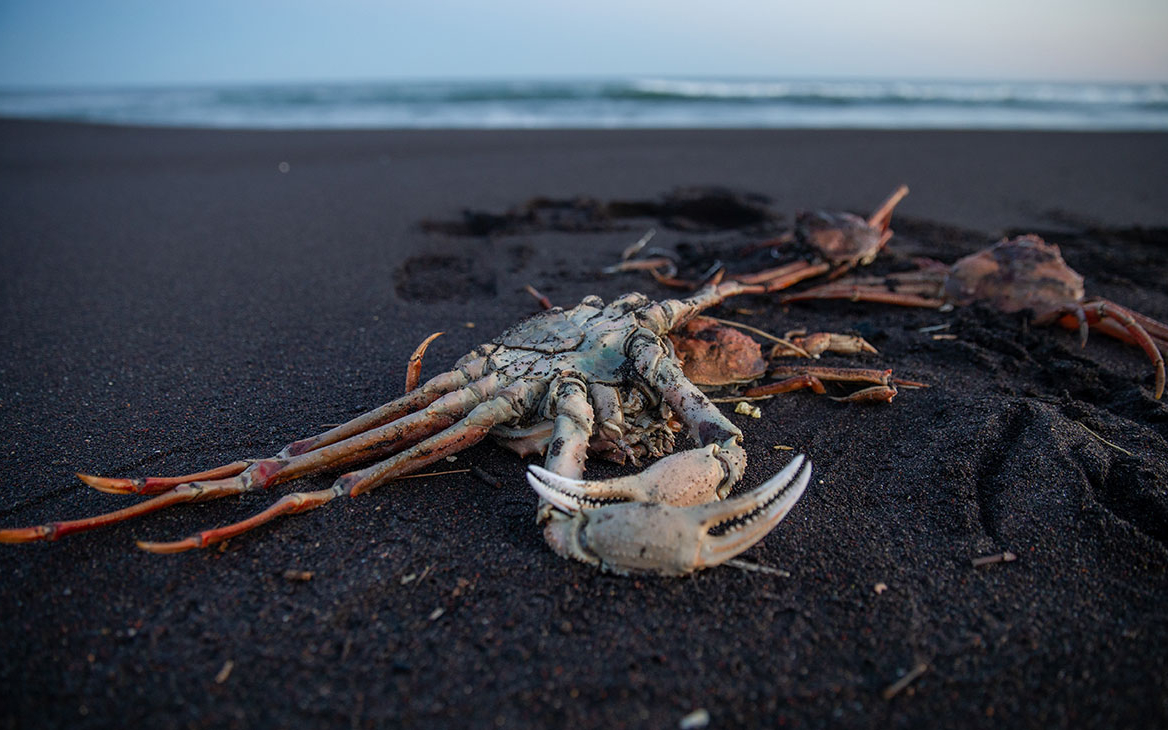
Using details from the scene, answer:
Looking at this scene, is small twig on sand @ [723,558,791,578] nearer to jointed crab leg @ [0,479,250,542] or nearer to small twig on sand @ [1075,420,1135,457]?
small twig on sand @ [1075,420,1135,457]

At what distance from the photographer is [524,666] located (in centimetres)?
172

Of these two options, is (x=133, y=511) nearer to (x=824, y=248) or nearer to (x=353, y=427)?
(x=353, y=427)

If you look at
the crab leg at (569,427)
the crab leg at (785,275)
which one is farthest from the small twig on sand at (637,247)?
the crab leg at (569,427)

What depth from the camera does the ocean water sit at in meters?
14.1

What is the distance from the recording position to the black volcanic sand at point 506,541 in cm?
165

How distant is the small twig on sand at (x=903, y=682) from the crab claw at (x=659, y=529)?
0.51 metres

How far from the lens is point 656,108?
53.9ft

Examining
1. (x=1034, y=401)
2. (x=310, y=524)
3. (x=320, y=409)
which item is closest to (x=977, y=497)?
(x=1034, y=401)

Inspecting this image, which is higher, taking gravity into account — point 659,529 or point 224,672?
point 659,529

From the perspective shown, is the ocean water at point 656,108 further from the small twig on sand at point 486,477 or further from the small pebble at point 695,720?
the small pebble at point 695,720

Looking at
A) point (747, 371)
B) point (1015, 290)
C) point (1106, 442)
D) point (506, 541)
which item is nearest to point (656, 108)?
point (1015, 290)

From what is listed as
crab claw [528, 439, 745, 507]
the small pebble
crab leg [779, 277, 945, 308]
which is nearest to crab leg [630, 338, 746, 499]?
crab claw [528, 439, 745, 507]

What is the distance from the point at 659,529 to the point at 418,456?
95cm

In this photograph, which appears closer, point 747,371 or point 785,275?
point 747,371
